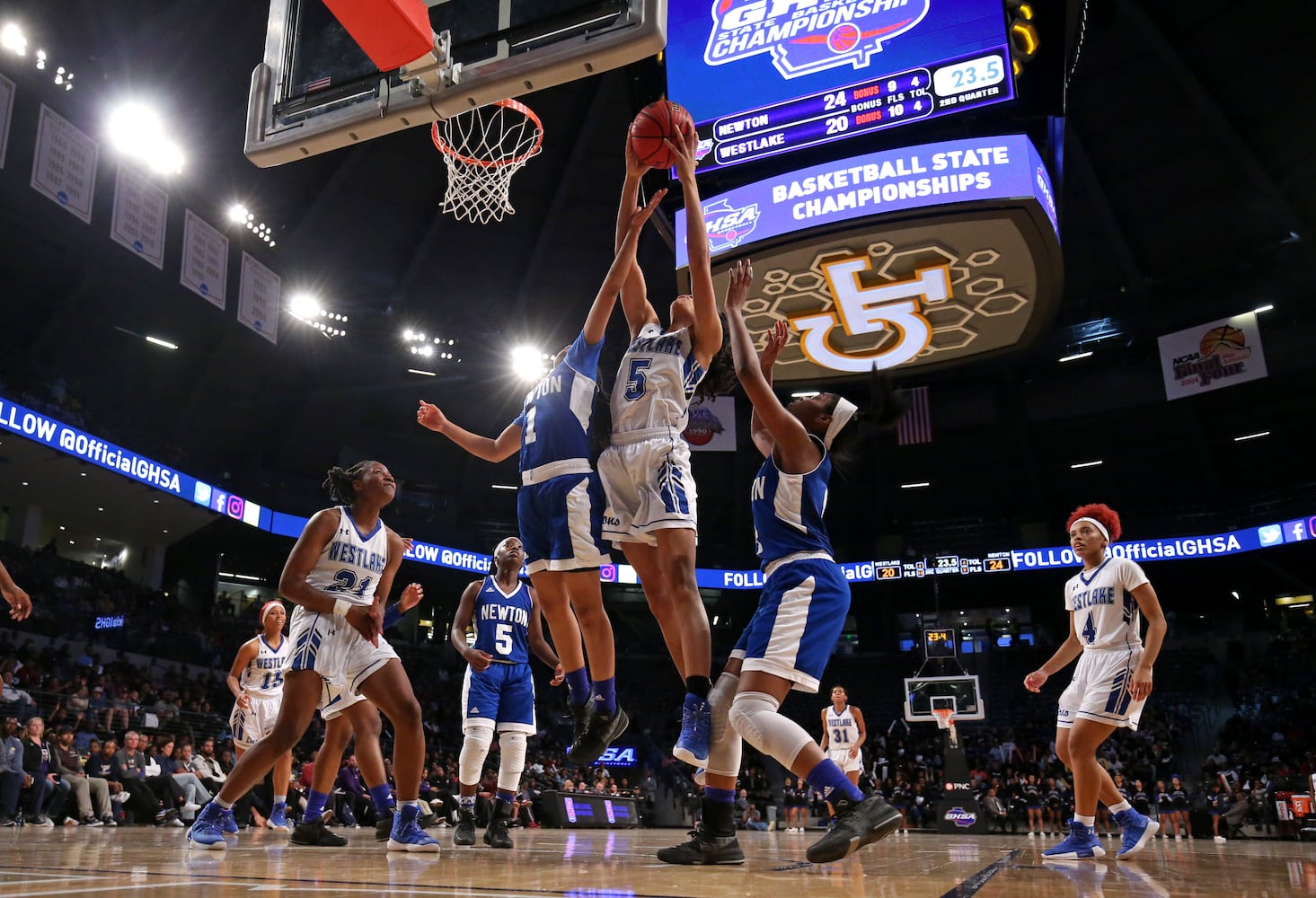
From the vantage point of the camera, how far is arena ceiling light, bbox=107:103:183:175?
54.3 ft

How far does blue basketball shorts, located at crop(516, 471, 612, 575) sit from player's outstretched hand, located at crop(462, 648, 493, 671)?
2.06 metres

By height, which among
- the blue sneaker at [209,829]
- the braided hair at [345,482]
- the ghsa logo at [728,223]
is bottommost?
the blue sneaker at [209,829]

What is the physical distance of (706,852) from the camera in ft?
12.5

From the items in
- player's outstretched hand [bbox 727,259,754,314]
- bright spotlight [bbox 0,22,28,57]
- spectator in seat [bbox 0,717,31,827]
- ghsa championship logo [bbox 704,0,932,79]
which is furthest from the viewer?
bright spotlight [bbox 0,22,28,57]

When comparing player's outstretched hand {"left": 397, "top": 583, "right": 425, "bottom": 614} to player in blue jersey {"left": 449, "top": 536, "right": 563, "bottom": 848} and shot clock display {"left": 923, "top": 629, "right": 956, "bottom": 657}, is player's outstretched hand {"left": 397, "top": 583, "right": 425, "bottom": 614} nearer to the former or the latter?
player in blue jersey {"left": 449, "top": 536, "right": 563, "bottom": 848}

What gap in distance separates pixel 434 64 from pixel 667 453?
7.71 feet

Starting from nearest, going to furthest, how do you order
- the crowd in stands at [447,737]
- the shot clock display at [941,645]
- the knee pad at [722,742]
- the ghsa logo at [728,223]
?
the knee pad at [722,742] < the ghsa logo at [728,223] < the crowd in stands at [447,737] < the shot clock display at [941,645]

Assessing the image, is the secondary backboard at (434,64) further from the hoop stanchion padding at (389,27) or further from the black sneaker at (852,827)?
the black sneaker at (852,827)

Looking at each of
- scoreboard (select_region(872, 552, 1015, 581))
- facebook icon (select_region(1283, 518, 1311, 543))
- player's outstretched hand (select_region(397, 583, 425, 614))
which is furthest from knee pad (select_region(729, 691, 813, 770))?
facebook icon (select_region(1283, 518, 1311, 543))

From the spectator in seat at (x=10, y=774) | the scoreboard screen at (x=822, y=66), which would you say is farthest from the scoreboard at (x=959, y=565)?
the spectator in seat at (x=10, y=774)

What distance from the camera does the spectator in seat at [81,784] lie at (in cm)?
A: 1035

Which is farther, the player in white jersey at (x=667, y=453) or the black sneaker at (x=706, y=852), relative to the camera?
the player in white jersey at (x=667, y=453)

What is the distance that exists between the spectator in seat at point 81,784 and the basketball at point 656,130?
980cm

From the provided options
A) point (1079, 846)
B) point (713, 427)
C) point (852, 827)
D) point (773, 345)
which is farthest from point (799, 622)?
point (713, 427)
